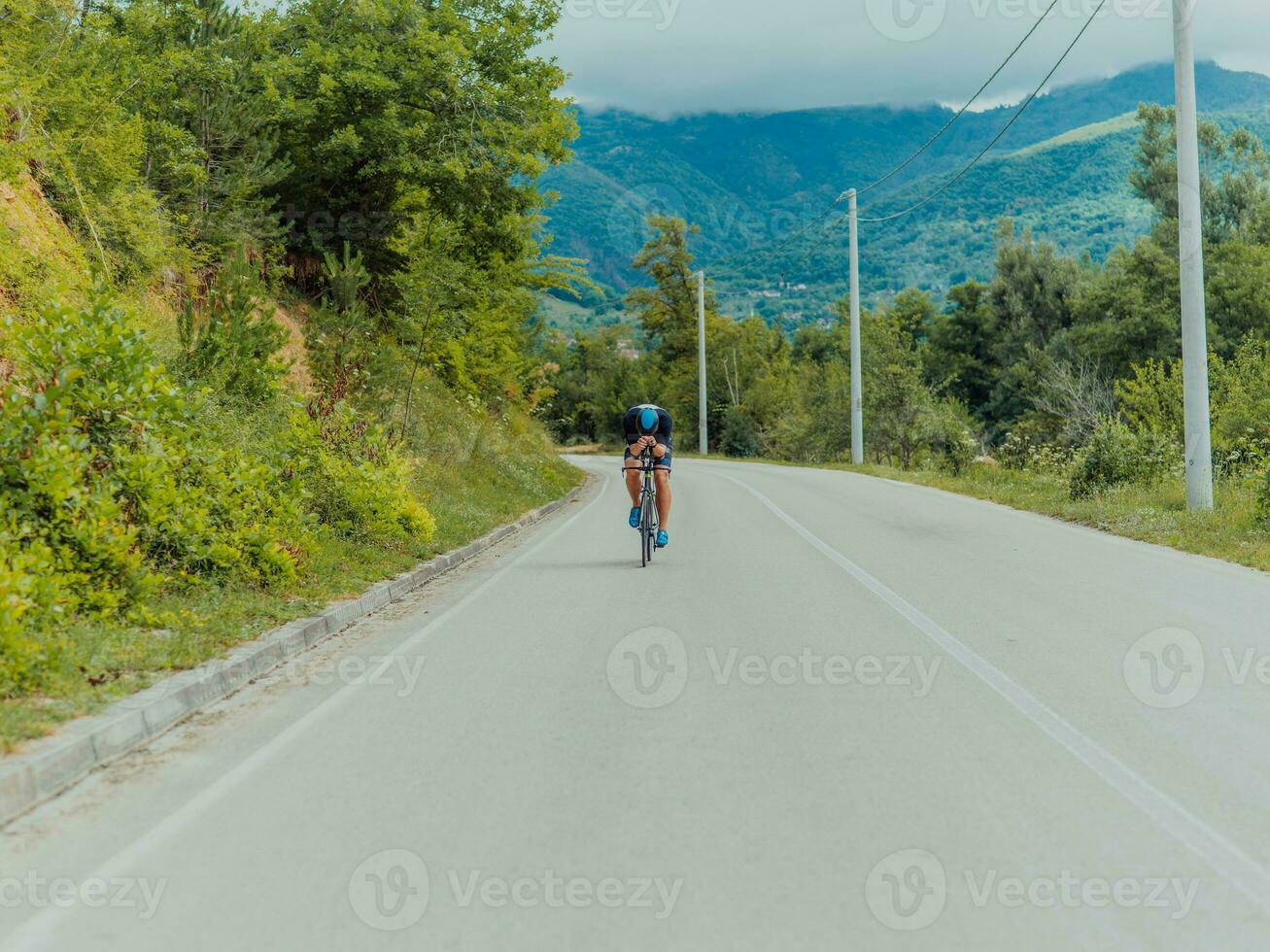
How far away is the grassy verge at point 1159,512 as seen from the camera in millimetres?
12664

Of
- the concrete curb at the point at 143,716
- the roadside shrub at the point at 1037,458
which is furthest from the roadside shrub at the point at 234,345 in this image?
the roadside shrub at the point at 1037,458

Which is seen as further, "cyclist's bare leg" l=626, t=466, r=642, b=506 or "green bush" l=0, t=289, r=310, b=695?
"cyclist's bare leg" l=626, t=466, r=642, b=506

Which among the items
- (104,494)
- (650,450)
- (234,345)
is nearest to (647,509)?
(650,450)

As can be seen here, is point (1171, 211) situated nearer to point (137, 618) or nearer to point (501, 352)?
point (501, 352)

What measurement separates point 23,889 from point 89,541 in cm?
381

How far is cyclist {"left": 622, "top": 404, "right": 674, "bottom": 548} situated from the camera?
12445 mm

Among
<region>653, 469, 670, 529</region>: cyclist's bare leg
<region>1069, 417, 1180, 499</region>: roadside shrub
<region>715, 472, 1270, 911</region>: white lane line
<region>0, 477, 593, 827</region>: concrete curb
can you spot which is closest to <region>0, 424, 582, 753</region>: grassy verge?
<region>0, 477, 593, 827</region>: concrete curb

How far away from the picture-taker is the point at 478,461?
2280 cm

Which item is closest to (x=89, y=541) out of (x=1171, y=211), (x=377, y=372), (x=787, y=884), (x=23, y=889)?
(x=23, y=889)

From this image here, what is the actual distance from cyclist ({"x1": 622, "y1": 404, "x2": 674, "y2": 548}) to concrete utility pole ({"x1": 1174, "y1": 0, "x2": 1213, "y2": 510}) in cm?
736

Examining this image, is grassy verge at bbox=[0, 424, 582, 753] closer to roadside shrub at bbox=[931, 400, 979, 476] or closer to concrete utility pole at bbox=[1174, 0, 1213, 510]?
concrete utility pole at bbox=[1174, 0, 1213, 510]

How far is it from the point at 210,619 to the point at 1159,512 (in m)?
12.5

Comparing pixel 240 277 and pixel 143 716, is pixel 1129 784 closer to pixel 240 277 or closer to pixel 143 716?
pixel 143 716

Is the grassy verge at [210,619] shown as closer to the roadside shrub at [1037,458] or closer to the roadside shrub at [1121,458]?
the roadside shrub at [1121,458]
